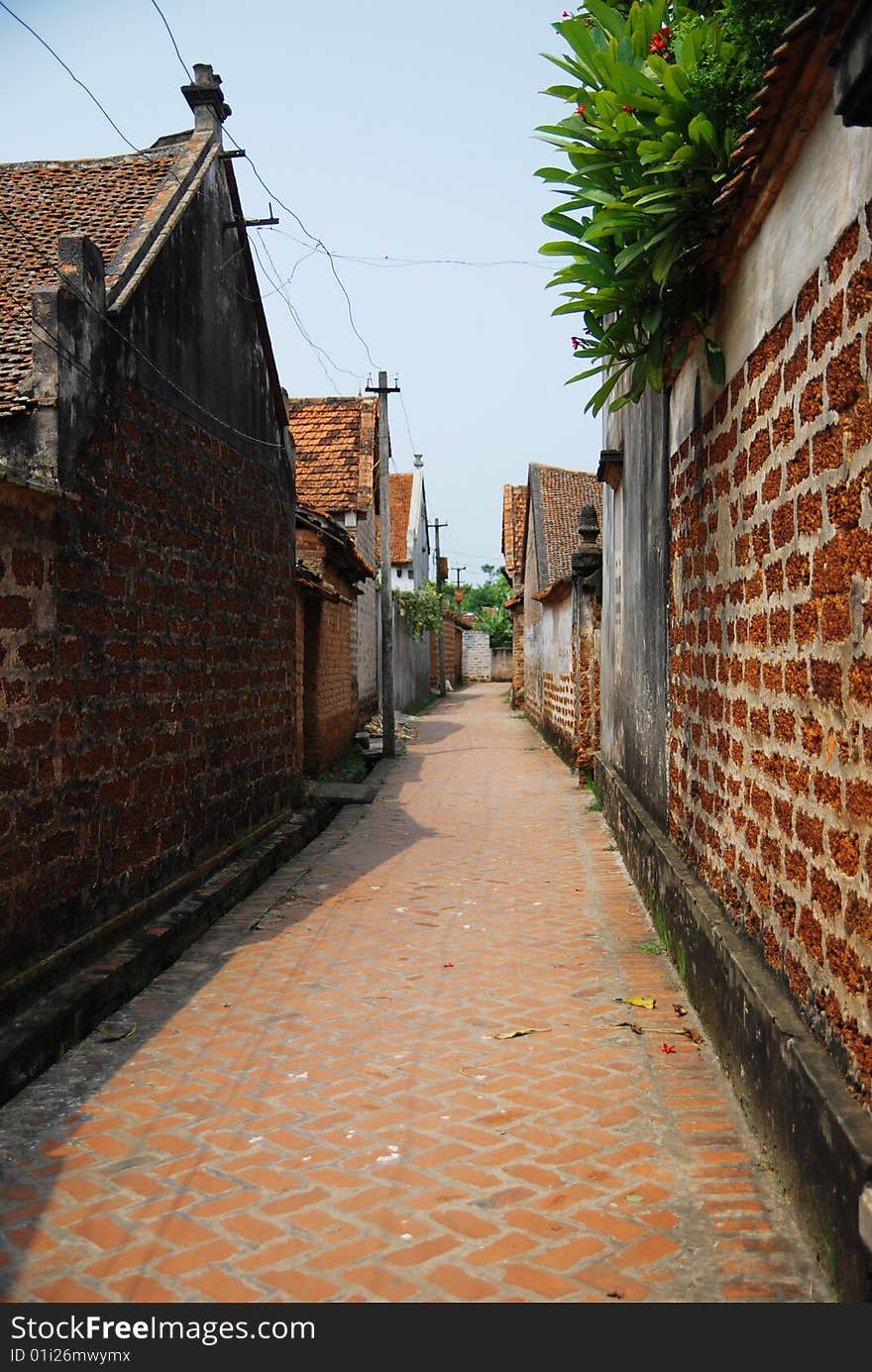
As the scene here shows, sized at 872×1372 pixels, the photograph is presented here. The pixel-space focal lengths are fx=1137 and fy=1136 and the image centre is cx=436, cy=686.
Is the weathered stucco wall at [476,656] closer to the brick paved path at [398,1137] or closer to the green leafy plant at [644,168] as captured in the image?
the brick paved path at [398,1137]

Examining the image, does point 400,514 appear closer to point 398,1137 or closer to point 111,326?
point 111,326

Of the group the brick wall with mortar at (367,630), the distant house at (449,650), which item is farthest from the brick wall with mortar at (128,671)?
the distant house at (449,650)

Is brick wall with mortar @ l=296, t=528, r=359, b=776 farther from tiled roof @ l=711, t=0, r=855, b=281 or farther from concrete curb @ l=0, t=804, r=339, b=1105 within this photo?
tiled roof @ l=711, t=0, r=855, b=281

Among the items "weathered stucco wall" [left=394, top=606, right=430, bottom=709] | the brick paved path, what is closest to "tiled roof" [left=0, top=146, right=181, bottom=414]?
the brick paved path

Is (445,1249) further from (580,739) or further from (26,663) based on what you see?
(580,739)

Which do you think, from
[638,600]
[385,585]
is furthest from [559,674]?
[638,600]

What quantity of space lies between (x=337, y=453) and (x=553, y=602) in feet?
18.5

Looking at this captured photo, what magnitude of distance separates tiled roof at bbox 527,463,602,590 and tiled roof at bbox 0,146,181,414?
1604 cm

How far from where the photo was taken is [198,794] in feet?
28.2

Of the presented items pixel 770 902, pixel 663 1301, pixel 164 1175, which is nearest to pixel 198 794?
pixel 164 1175

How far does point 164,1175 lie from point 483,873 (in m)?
5.91

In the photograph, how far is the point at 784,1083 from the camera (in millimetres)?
3807

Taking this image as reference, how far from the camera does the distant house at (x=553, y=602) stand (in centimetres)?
1797

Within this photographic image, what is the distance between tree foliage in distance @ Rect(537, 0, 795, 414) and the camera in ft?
15.5
